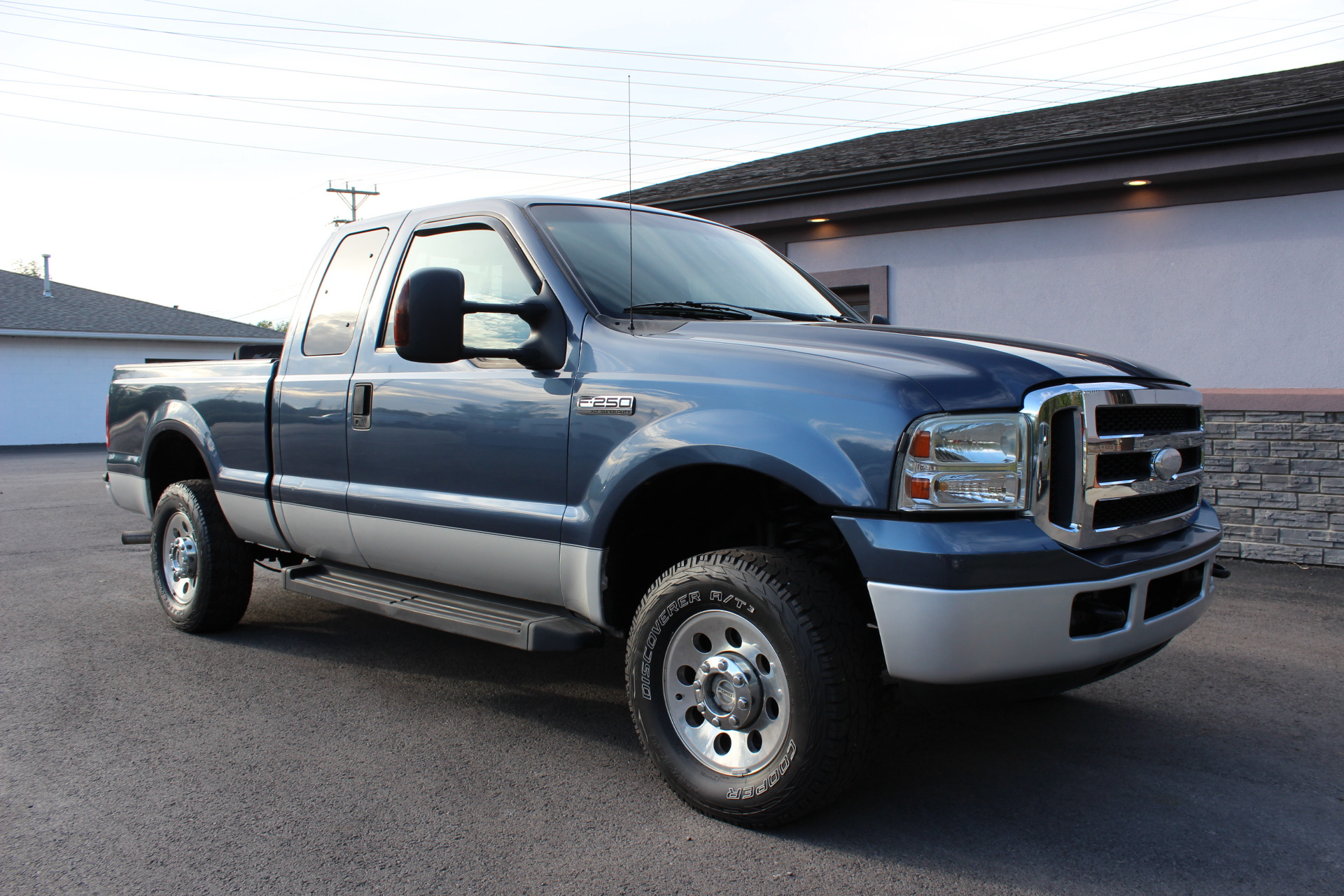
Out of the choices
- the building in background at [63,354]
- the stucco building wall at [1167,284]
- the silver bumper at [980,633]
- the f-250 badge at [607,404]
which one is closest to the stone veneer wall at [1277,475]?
the stucco building wall at [1167,284]

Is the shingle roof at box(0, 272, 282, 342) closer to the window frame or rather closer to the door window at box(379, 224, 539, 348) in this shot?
the window frame

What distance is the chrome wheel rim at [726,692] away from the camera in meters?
3.00

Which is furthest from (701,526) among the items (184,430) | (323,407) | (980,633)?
(184,430)

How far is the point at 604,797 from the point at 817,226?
8.42 metres

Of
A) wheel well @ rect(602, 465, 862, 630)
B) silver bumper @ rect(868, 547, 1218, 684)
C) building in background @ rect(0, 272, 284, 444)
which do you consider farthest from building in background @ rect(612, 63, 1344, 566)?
building in background @ rect(0, 272, 284, 444)

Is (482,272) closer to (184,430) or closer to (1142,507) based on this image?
(184,430)

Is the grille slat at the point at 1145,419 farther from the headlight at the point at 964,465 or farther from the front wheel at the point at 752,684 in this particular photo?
the front wheel at the point at 752,684

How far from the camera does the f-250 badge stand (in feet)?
10.9

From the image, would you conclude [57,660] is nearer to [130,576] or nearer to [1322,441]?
[130,576]

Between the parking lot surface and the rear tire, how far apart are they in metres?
0.16

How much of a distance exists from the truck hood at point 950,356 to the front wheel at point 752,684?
662mm

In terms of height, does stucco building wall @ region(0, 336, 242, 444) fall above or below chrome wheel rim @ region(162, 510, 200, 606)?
above

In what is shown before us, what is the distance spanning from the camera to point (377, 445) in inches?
165

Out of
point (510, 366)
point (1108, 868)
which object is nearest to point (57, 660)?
point (510, 366)
